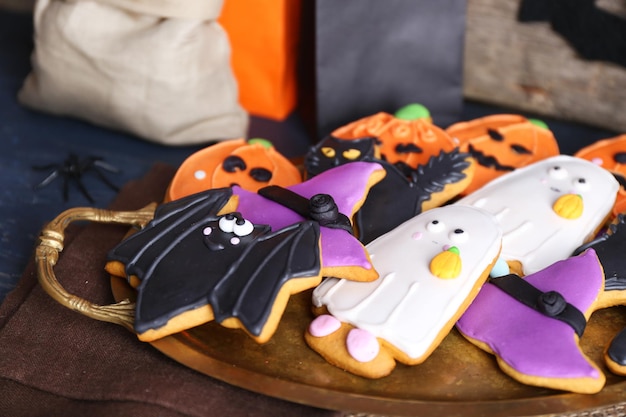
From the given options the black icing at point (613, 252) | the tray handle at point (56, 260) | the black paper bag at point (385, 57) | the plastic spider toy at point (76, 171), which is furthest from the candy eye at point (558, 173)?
the plastic spider toy at point (76, 171)

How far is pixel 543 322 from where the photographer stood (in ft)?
2.87

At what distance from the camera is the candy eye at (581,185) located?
105cm

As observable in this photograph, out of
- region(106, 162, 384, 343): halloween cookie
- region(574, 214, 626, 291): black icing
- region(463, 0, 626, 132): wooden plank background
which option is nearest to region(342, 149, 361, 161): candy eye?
region(106, 162, 384, 343): halloween cookie

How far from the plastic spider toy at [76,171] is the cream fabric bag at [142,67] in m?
0.09

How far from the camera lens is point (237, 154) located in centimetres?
117

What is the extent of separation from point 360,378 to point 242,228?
219 millimetres

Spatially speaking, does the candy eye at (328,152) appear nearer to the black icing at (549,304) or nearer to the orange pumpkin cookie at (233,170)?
the orange pumpkin cookie at (233,170)

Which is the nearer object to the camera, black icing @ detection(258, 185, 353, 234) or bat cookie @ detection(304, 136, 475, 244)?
black icing @ detection(258, 185, 353, 234)

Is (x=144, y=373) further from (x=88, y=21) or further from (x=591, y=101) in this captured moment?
(x=591, y=101)

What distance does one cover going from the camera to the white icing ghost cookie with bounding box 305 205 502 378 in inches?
33.8

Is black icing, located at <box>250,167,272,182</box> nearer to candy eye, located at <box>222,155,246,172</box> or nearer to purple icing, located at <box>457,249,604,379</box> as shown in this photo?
candy eye, located at <box>222,155,246,172</box>

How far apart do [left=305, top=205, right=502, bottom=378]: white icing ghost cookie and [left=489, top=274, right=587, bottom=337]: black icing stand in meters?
0.04

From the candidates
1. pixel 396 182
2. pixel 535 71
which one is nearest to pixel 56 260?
A: pixel 396 182

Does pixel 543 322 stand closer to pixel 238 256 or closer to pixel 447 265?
pixel 447 265
